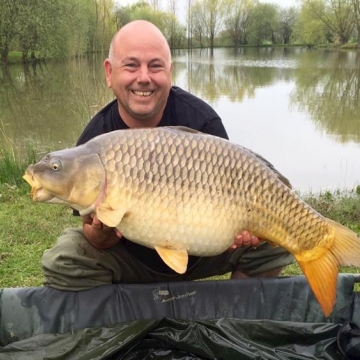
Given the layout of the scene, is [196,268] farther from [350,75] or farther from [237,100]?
[350,75]

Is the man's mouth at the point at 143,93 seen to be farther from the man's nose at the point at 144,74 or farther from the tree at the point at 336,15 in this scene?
the tree at the point at 336,15

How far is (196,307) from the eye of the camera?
57.6 inches

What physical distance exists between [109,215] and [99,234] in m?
0.26

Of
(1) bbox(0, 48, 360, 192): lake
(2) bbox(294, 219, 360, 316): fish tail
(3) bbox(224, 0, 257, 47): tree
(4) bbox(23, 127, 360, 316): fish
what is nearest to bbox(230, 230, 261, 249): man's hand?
(4) bbox(23, 127, 360, 316): fish

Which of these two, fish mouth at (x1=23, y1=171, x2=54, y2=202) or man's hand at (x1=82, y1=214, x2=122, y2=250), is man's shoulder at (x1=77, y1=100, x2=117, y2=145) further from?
fish mouth at (x1=23, y1=171, x2=54, y2=202)

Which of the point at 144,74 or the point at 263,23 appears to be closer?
the point at 144,74

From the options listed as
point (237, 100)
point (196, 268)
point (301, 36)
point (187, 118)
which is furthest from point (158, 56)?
point (301, 36)

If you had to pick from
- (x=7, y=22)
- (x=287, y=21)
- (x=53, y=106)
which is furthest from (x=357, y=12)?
(x=53, y=106)

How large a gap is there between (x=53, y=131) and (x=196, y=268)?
4488mm

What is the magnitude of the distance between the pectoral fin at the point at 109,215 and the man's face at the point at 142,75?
483 millimetres

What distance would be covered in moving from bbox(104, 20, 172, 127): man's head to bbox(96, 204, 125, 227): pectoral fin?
48cm

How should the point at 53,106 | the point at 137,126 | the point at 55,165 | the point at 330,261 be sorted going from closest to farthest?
the point at 55,165
the point at 330,261
the point at 137,126
the point at 53,106

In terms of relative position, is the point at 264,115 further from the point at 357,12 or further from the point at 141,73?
the point at 357,12

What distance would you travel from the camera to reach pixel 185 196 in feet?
3.64
